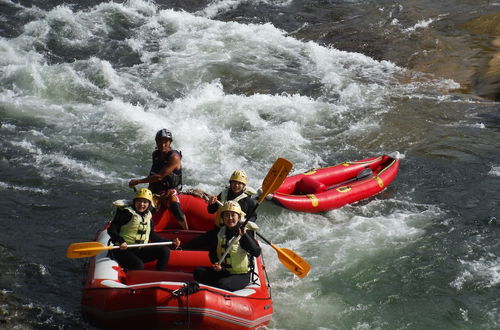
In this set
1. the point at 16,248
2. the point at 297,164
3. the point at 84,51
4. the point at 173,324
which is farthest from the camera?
the point at 84,51

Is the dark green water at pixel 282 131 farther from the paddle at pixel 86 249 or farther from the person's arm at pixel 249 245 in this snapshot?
the person's arm at pixel 249 245

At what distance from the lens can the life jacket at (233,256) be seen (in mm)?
6184

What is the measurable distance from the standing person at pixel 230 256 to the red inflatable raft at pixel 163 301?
0.40ft

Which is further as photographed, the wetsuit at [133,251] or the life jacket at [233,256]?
the wetsuit at [133,251]

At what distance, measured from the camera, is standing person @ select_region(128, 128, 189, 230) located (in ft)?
23.6

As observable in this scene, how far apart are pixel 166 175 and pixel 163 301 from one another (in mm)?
1994

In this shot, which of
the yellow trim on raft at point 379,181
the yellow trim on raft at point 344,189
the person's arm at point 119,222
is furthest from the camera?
the yellow trim on raft at point 379,181

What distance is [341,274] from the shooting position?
25.5 ft

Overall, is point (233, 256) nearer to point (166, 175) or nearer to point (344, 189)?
point (166, 175)

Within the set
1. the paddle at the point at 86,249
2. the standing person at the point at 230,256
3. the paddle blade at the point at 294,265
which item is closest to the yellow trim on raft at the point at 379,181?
the paddle blade at the point at 294,265

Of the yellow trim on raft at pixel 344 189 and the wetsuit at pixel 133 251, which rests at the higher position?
the wetsuit at pixel 133 251

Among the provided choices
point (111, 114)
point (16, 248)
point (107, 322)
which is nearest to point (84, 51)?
point (111, 114)

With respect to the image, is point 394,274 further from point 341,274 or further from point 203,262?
point 203,262

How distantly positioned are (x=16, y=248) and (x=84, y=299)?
200 cm
